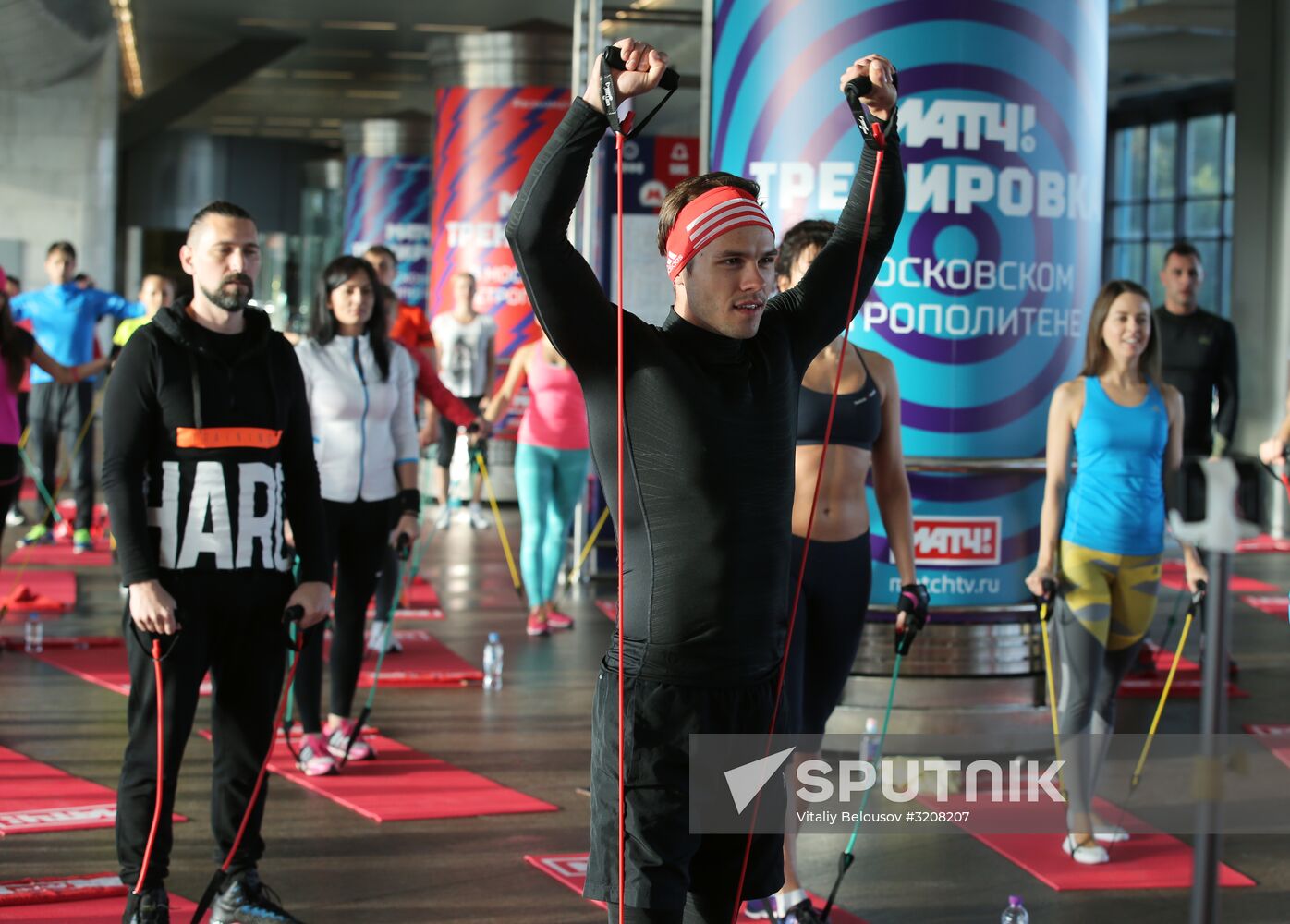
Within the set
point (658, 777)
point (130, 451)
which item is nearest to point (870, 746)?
point (130, 451)

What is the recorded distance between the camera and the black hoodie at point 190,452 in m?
3.46

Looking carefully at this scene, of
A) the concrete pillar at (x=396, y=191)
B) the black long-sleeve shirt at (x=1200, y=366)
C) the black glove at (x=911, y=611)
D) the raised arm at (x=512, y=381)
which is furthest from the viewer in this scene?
the concrete pillar at (x=396, y=191)

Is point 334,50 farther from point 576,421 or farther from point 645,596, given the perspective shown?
point 645,596

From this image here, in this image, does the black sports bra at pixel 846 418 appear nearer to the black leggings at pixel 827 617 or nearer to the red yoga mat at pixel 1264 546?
the black leggings at pixel 827 617

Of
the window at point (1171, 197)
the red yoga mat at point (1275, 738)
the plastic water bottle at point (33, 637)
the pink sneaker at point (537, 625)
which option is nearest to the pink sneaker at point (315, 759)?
the plastic water bottle at point (33, 637)

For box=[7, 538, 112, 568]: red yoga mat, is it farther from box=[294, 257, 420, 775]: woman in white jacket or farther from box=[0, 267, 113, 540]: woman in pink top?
box=[294, 257, 420, 775]: woman in white jacket

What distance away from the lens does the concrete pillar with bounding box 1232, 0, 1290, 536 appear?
42.8 ft

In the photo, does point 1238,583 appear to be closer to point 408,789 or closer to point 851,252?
point 408,789

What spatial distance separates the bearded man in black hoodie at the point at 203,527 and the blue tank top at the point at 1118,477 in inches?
82.8

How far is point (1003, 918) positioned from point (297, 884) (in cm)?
173

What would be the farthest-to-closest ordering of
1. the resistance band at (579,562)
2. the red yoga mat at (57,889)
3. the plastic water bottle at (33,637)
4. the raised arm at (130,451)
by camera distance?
the resistance band at (579,562) < the plastic water bottle at (33,637) < the red yoga mat at (57,889) < the raised arm at (130,451)

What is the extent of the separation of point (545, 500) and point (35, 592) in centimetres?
285

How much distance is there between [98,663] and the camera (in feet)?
22.7

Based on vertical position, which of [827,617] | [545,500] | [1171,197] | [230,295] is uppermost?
[1171,197]
